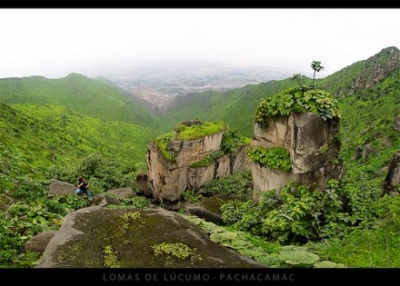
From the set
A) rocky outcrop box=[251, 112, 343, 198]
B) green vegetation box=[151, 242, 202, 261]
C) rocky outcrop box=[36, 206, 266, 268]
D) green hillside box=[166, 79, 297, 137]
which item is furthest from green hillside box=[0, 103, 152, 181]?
green hillside box=[166, 79, 297, 137]

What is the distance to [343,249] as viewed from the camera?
31.2 ft

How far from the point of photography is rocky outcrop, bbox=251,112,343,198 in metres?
13.4

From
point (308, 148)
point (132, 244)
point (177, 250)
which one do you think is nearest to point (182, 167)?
point (308, 148)

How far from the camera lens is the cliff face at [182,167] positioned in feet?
103

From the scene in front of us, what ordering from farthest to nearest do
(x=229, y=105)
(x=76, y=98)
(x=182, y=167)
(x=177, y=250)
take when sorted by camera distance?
(x=76, y=98)
(x=229, y=105)
(x=182, y=167)
(x=177, y=250)

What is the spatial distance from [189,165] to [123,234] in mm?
23320

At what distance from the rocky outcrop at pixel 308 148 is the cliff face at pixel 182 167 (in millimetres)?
17335

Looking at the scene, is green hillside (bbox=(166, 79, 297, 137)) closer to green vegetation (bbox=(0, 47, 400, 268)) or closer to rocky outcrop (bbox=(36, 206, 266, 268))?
green vegetation (bbox=(0, 47, 400, 268))

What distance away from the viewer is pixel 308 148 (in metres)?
13.4

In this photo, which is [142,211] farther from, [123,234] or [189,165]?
[189,165]

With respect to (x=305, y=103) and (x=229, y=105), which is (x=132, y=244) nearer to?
(x=305, y=103)

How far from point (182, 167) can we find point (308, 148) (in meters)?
19.3

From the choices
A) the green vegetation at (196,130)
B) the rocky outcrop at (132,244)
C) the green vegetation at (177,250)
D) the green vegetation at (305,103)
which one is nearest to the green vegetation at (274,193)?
the green vegetation at (305,103)

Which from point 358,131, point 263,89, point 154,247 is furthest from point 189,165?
point 263,89
